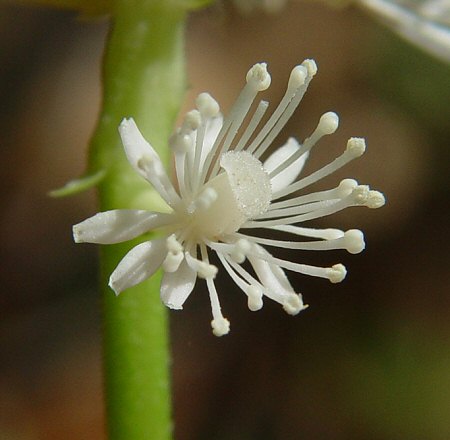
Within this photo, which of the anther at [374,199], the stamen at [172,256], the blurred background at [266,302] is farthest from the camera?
the blurred background at [266,302]

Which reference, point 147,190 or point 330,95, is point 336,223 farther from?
point 147,190

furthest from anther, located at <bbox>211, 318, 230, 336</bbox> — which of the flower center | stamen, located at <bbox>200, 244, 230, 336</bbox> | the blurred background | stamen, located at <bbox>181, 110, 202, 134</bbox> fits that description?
the blurred background

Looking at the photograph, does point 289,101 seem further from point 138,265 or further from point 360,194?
point 138,265

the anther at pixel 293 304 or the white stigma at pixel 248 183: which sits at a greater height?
the white stigma at pixel 248 183

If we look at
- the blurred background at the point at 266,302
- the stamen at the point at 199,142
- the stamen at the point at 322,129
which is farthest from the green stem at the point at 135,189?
the blurred background at the point at 266,302

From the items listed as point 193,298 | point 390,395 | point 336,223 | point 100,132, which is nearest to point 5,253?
point 193,298

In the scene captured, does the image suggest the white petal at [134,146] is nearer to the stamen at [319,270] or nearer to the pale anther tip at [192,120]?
the pale anther tip at [192,120]

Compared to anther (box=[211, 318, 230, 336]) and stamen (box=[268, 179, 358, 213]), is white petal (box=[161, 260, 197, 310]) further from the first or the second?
stamen (box=[268, 179, 358, 213])
